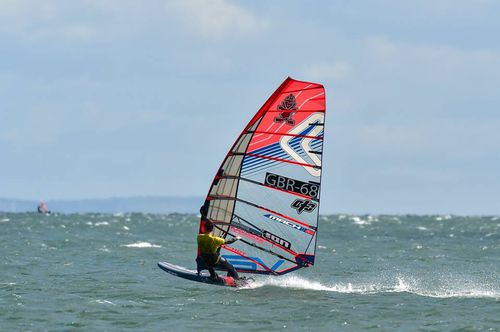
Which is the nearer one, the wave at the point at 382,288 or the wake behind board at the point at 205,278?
the wake behind board at the point at 205,278

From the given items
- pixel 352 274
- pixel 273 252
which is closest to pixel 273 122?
pixel 273 252

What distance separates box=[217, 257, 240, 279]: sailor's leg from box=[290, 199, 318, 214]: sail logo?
1624 millimetres

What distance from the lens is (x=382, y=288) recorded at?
2150cm

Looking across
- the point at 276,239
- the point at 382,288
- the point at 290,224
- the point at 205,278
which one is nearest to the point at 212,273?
the point at 205,278

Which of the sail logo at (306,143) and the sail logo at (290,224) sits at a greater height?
the sail logo at (306,143)

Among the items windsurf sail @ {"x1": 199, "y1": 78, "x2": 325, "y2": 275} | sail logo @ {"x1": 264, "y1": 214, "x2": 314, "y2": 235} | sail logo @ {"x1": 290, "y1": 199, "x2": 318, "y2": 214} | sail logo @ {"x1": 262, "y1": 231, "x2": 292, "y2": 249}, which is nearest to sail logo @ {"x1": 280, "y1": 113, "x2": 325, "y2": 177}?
windsurf sail @ {"x1": 199, "y1": 78, "x2": 325, "y2": 275}

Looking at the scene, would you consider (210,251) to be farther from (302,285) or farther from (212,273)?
(302,285)

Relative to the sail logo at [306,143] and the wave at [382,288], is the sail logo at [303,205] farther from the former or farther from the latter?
the wave at [382,288]

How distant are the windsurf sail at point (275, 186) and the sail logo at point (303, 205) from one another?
0.06 ft

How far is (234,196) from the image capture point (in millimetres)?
18984

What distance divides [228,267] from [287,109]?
3.17 meters

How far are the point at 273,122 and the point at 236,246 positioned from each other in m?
2.62

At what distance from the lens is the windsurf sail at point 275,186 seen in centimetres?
1839

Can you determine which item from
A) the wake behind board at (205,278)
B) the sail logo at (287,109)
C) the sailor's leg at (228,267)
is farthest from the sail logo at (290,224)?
the sail logo at (287,109)
